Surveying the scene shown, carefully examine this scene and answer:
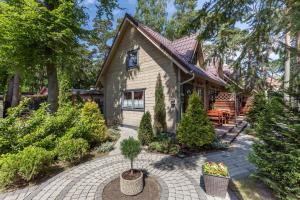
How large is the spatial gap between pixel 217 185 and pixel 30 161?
4556mm

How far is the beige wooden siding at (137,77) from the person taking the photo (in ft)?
30.4

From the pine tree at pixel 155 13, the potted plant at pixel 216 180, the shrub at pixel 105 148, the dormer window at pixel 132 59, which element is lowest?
the shrub at pixel 105 148

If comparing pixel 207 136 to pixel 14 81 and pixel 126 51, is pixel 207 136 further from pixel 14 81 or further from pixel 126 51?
pixel 14 81

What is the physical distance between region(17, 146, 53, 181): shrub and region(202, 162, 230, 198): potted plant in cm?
422

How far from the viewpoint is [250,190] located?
398 cm

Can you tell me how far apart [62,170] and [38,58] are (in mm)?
6962

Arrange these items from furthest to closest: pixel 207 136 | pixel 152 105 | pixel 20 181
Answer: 1. pixel 152 105
2. pixel 207 136
3. pixel 20 181

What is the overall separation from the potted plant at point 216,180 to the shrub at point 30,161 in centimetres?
422

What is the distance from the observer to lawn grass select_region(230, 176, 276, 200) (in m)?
3.73

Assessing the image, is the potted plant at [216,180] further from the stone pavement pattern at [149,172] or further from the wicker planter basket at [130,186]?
the wicker planter basket at [130,186]

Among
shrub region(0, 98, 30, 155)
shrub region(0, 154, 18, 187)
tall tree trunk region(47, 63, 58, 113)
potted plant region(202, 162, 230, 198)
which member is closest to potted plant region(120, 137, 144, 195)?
potted plant region(202, 162, 230, 198)

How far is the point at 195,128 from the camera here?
6.48 m

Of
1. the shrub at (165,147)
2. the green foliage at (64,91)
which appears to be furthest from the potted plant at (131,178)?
the green foliage at (64,91)

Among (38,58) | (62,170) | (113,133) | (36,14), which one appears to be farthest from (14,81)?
(62,170)
